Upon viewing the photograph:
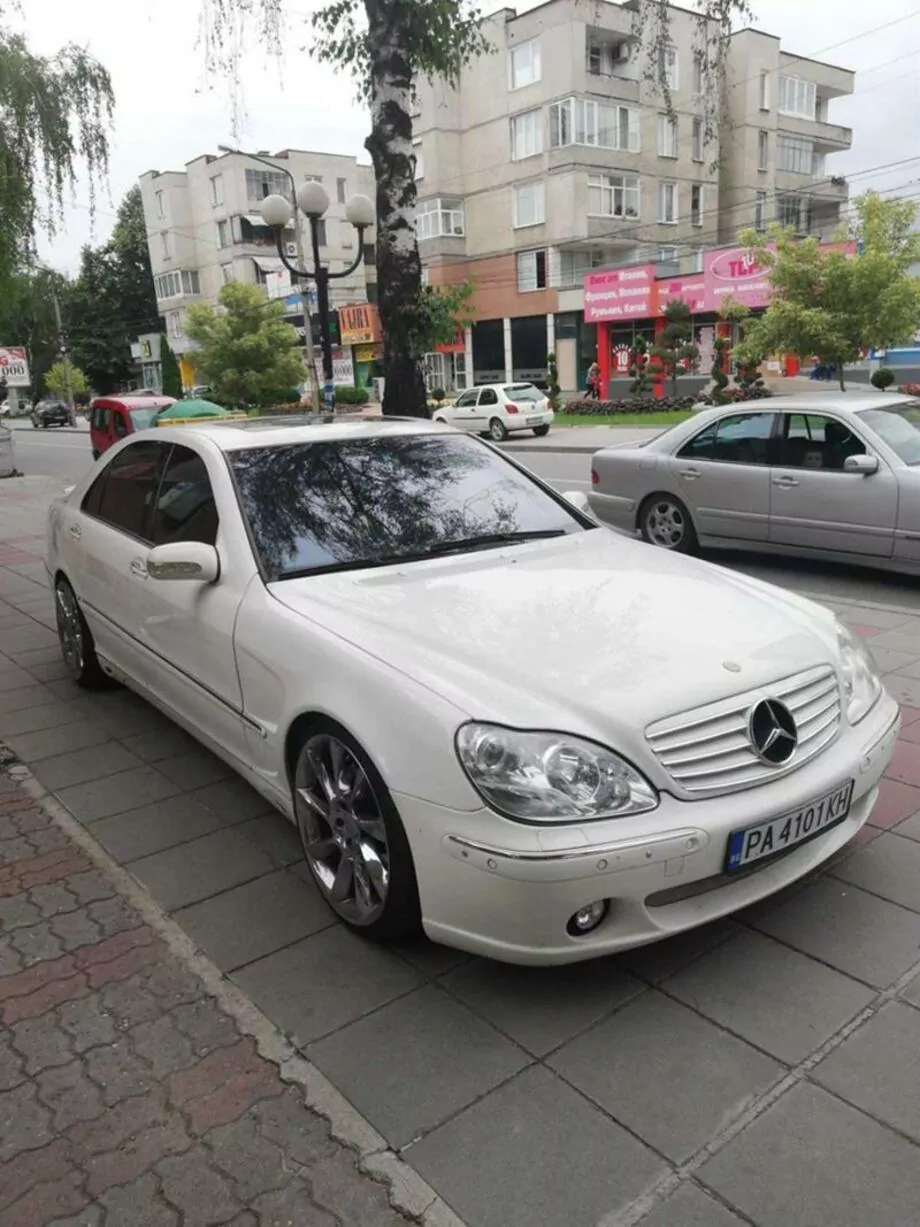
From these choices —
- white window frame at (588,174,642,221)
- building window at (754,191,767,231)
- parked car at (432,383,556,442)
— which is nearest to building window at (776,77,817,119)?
building window at (754,191,767,231)

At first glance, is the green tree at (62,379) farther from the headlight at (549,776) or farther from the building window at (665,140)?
the headlight at (549,776)

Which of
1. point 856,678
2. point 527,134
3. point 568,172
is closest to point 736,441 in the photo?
point 856,678

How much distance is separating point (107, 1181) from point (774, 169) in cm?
5462

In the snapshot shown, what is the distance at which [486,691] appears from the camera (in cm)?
253

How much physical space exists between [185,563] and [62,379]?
62437 mm

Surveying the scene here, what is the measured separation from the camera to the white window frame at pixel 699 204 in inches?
1819

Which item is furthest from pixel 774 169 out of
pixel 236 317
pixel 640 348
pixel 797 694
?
pixel 797 694

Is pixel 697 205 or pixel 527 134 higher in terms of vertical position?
pixel 527 134

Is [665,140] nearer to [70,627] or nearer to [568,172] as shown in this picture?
[568,172]

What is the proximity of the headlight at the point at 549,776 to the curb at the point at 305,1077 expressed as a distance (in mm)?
804

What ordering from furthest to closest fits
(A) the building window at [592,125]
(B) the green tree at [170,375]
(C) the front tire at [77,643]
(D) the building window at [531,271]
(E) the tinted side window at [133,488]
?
(B) the green tree at [170,375]
(D) the building window at [531,271]
(A) the building window at [592,125]
(C) the front tire at [77,643]
(E) the tinted side window at [133,488]

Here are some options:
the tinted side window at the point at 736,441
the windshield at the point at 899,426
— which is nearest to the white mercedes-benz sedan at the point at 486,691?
the windshield at the point at 899,426

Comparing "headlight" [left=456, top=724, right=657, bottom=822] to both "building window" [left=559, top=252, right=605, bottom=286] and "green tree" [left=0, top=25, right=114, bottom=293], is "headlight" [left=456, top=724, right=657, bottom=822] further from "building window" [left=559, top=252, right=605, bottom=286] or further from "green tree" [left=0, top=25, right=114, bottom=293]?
"building window" [left=559, top=252, right=605, bottom=286]

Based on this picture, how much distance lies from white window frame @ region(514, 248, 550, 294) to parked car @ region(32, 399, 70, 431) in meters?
26.3
